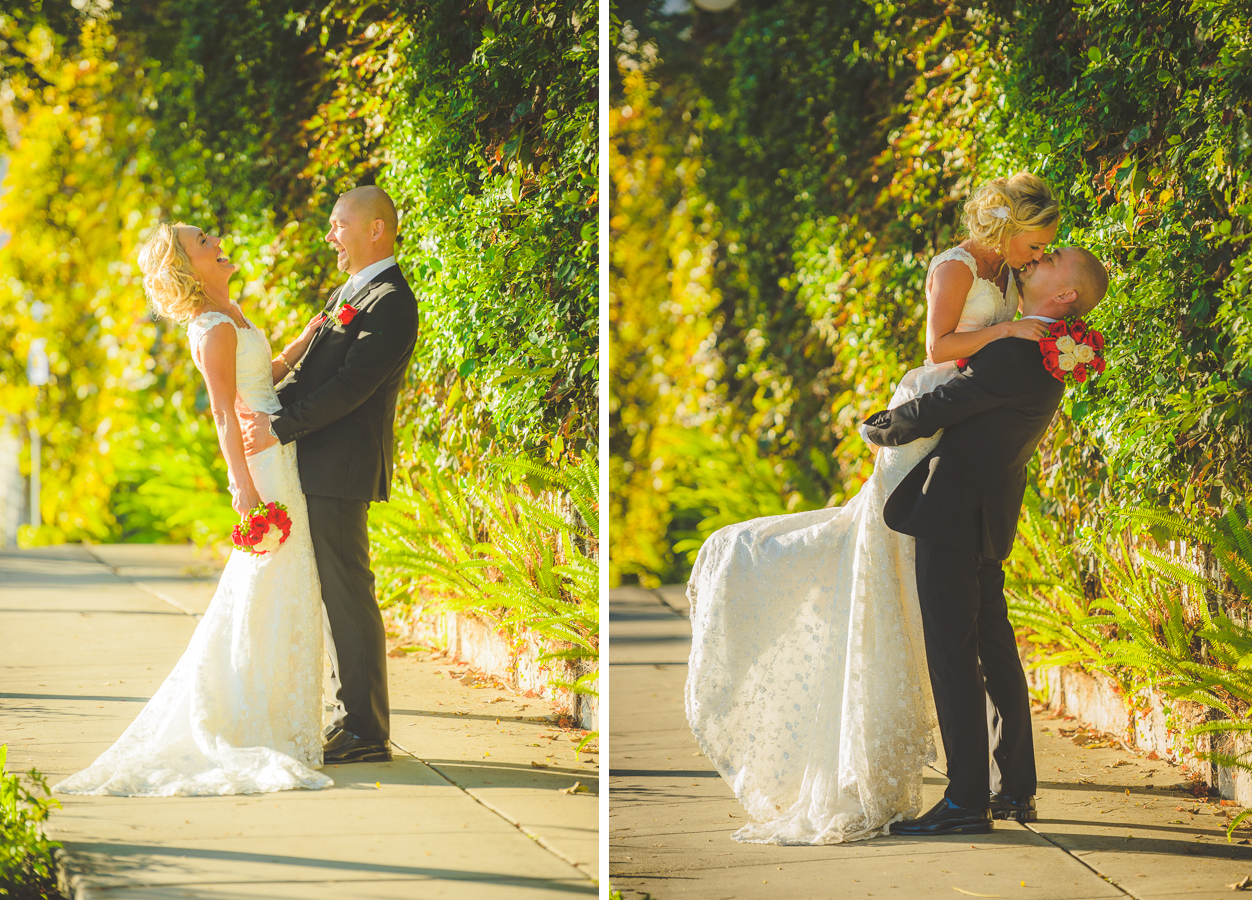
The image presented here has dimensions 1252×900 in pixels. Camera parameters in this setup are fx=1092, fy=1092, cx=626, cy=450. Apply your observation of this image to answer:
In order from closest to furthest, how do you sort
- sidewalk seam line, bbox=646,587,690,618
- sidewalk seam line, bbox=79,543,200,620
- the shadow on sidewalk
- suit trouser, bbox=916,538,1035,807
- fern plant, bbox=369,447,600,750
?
the shadow on sidewalk → suit trouser, bbox=916,538,1035,807 → fern plant, bbox=369,447,600,750 → sidewalk seam line, bbox=79,543,200,620 → sidewalk seam line, bbox=646,587,690,618

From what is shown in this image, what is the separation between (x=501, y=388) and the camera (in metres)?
4.04

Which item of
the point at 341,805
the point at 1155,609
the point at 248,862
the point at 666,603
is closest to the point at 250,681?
the point at 341,805

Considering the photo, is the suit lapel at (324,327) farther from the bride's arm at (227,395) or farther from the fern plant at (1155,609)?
the fern plant at (1155,609)

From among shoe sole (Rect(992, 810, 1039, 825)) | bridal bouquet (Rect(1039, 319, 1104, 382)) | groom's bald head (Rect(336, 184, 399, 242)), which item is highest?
groom's bald head (Rect(336, 184, 399, 242))

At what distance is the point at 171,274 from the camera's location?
10.3ft

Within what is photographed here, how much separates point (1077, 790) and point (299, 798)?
2.29 metres

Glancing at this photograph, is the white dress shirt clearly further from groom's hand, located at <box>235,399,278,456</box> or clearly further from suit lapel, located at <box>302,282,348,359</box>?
groom's hand, located at <box>235,399,278,456</box>

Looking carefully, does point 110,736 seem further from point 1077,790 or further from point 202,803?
point 1077,790

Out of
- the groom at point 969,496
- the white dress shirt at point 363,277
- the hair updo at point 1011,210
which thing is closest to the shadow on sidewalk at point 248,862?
the groom at point 969,496

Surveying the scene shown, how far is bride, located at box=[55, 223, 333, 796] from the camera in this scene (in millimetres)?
3064

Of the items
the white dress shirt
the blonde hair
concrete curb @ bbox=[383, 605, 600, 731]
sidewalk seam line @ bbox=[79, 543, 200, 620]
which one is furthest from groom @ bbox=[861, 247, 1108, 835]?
sidewalk seam line @ bbox=[79, 543, 200, 620]

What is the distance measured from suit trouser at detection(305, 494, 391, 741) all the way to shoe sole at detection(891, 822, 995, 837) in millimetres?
1546

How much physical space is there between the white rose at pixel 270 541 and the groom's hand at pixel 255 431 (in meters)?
0.25

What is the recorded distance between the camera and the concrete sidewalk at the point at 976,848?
104 inches
